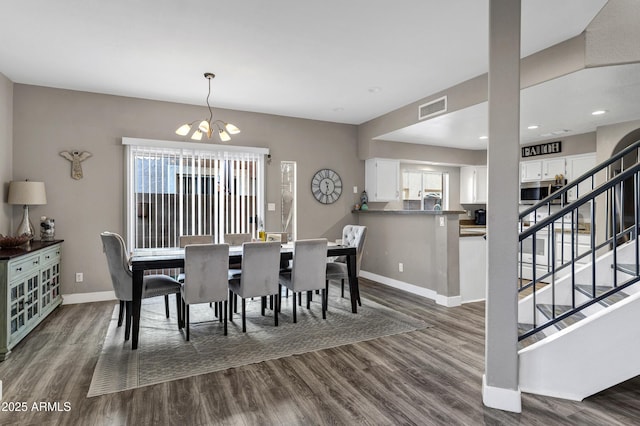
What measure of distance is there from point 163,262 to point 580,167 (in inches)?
243

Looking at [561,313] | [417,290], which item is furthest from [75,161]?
[561,313]

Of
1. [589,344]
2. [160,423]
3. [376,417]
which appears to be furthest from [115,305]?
[589,344]

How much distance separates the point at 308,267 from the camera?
3.78 meters

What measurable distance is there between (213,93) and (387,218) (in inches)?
124

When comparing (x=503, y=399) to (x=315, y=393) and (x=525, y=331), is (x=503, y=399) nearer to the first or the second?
(x=525, y=331)

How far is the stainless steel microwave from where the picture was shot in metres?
6.12

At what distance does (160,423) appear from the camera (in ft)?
6.70

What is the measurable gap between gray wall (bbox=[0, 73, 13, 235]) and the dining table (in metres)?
1.83

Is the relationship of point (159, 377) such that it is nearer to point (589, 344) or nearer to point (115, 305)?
point (115, 305)

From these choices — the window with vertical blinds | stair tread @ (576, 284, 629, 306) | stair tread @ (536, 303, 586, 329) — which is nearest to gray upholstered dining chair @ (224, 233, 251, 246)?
the window with vertical blinds

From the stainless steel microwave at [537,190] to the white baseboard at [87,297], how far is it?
6.79 metres

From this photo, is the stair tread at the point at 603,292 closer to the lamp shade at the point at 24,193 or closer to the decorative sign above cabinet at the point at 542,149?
the decorative sign above cabinet at the point at 542,149

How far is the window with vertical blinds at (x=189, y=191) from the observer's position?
4.95 metres

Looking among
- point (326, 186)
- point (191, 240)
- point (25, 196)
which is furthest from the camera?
point (326, 186)
